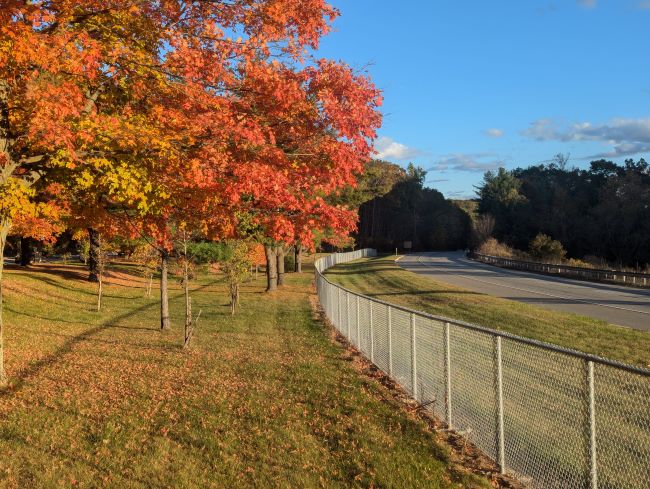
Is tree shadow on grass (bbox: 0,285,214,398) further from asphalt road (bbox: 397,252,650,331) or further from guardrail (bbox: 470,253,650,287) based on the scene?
guardrail (bbox: 470,253,650,287)

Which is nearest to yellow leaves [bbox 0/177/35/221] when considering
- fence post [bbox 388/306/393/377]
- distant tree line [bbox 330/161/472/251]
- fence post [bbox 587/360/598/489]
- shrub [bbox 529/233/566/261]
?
fence post [bbox 388/306/393/377]

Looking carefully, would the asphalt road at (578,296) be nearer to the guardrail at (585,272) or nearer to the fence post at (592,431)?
the guardrail at (585,272)

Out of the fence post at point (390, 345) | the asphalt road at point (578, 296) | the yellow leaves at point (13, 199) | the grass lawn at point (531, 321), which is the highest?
the yellow leaves at point (13, 199)

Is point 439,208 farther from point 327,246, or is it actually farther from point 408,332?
point 408,332

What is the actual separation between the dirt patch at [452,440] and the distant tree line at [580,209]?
45.0 meters

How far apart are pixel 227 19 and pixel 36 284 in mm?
23037

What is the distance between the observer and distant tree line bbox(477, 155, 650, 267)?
59.9m

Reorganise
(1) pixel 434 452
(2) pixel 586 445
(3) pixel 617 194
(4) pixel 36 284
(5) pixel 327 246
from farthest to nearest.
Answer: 1. (5) pixel 327 246
2. (3) pixel 617 194
3. (4) pixel 36 284
4. (1) pixel 434 452
5. (2) pixel 586 445

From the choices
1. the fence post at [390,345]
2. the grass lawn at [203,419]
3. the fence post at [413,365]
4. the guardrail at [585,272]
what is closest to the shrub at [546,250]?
the guardrail at [585,272]

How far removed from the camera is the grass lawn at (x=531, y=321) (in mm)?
12797

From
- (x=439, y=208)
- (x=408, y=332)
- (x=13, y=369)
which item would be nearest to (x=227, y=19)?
(x=408, y=332)

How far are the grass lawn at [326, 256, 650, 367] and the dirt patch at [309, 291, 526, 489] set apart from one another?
5264 mm

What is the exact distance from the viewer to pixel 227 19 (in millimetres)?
9789

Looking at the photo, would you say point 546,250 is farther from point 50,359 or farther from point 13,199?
point 13,199
